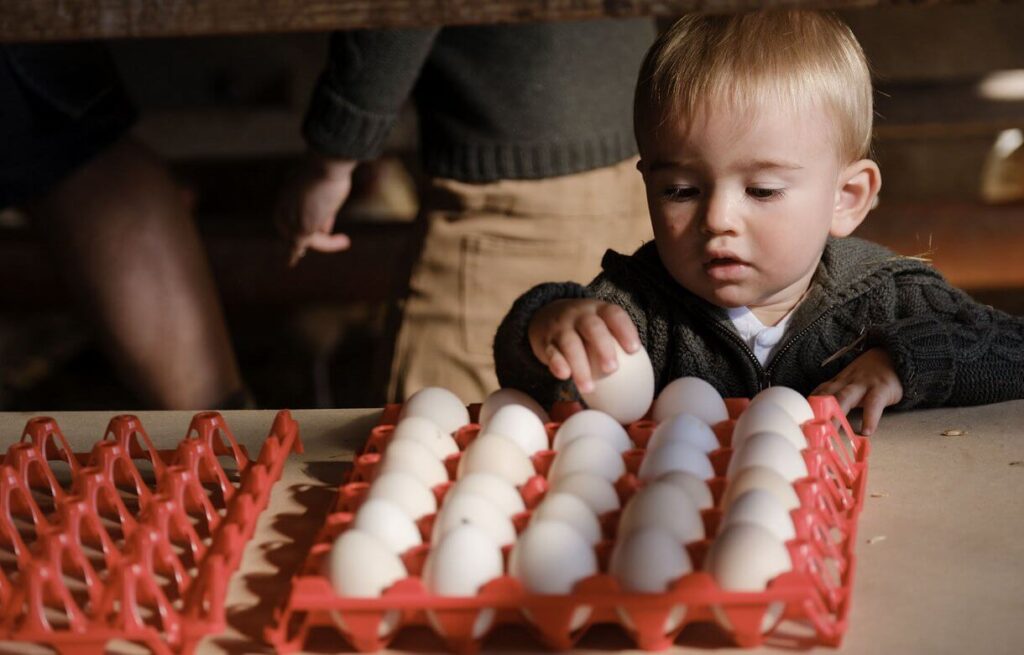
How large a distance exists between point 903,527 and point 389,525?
0.36 m

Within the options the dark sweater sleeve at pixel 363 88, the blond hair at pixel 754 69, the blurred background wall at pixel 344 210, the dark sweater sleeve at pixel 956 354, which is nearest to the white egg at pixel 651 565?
the dark sweater sleeve at pixel 956 354

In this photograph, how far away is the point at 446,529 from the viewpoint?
744mm

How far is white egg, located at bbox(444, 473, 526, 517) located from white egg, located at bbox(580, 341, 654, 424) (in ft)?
0.66

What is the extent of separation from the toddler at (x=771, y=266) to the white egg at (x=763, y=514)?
316mm

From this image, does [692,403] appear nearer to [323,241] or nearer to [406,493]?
[406,493]

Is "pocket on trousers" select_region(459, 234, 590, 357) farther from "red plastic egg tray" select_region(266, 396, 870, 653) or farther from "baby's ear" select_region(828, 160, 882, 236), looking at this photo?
"red plastic egg tray" select_region(266, 396, 870, 653)

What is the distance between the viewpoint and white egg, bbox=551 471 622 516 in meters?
0.79

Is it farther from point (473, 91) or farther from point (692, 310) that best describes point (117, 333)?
point (692, 310)

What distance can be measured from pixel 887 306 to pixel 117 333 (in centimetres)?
109

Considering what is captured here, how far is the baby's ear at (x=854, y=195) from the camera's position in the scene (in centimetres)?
128

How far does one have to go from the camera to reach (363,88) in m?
1.63

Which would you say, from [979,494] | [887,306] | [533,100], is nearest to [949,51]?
[533,100]

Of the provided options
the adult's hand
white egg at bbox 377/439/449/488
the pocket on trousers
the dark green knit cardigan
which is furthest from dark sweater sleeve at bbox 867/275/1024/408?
the adult's hand

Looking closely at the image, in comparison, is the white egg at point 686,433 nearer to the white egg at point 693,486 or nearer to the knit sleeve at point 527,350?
the white egg at point 693,486
